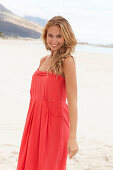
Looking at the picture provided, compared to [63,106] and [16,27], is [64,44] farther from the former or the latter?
[16,27]

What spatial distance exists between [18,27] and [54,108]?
48.5 metres

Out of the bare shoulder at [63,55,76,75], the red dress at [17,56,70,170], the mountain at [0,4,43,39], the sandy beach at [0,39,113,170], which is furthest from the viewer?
the mountain at [0,4,43,39]

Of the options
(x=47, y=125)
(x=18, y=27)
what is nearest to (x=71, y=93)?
(x=47, y=125)

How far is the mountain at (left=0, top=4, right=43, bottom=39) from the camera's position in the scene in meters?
46.2

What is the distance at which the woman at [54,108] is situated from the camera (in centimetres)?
167

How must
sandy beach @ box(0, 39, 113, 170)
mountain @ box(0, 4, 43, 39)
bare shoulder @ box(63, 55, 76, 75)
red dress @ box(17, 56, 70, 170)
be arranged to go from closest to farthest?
bare shoulder @ box(63, 55, 76, 75) → red dress @ box(17, 56, 70, 170) → sandy beach @ box(0, 39, 113, 170) → mountain @ box(0, 4, 43, 39)

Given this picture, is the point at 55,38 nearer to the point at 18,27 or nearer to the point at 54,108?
the point at 54,108

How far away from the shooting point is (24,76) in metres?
9.59

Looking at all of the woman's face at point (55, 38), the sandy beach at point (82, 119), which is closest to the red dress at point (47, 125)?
the woman's face at point (55, 38)

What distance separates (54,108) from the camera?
5.68ft

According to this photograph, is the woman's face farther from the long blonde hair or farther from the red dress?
the red dress

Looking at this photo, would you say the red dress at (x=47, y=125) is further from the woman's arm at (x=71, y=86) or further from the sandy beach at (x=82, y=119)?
the sandy beach at (x=82, y=119)

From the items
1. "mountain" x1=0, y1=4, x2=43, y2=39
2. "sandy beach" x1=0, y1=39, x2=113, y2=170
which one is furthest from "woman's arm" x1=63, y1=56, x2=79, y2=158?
"mountain" x1=0, y1=4, x2=43, y2=39

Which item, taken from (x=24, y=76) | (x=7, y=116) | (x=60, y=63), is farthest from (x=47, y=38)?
(x=24, y=76)
